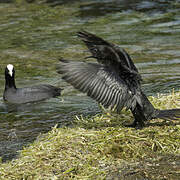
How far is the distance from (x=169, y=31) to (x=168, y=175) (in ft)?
33.3

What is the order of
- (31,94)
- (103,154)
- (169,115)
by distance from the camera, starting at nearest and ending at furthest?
1. (103,154)
2. (169,115)
3. (31,94)

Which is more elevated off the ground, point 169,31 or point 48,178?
point 48,178

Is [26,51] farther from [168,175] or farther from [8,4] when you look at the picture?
[168,175]

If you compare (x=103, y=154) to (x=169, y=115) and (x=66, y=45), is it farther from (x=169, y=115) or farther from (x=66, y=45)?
(x=66, y=45)

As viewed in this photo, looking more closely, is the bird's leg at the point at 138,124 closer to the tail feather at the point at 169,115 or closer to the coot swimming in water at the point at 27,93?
the tail feather at the point at 169,115

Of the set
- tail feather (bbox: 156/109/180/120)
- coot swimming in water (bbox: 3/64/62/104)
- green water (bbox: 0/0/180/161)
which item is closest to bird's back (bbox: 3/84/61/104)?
coot swimming in water (bbox: 3/64/62/104)

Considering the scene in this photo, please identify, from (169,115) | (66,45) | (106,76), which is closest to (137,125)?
(169,115)

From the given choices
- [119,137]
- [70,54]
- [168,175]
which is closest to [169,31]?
[70,54]

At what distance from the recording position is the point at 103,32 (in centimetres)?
1404

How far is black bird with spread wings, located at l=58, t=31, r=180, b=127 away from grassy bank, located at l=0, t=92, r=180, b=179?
38cm

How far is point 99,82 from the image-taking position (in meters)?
5.29

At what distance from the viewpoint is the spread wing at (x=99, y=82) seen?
5.18m

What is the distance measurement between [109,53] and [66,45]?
7809mm

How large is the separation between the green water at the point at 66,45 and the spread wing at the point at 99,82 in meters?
1.43
